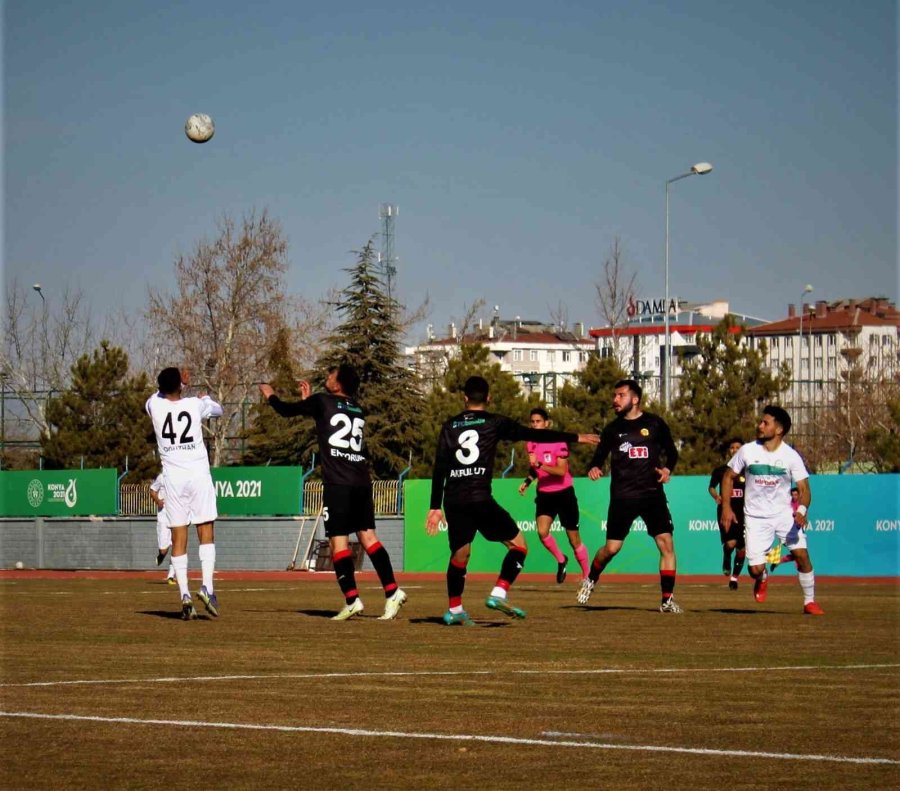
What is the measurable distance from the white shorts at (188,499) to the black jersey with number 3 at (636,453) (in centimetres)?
389

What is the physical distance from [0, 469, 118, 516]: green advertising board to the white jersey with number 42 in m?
25.6

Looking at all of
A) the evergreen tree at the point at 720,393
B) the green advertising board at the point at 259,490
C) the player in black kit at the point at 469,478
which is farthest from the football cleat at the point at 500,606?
the evergreen tree at the point at 720,393

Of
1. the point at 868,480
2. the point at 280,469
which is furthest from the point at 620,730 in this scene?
the point at 280,469

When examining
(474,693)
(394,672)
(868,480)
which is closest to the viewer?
(474,693)

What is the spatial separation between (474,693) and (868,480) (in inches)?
1005

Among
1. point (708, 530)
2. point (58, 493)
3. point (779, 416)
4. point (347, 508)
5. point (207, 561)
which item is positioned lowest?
point (708, 530)

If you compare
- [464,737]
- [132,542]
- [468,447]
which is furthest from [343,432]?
[132,542]

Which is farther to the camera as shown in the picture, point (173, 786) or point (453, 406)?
point (453, 406)

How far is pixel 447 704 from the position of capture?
25.7 ft

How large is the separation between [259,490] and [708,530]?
10933 mm

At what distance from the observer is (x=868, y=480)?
32406 mm

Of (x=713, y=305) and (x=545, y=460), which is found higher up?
(x=713, y=305)

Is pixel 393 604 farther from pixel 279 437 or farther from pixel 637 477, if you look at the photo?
pixel 279 437

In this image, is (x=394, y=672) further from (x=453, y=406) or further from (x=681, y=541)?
(x=453, y=406)
